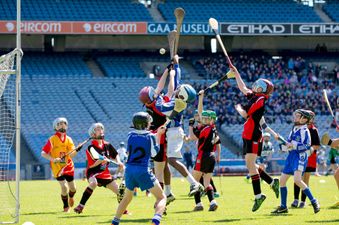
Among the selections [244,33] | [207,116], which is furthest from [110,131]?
[207,116]

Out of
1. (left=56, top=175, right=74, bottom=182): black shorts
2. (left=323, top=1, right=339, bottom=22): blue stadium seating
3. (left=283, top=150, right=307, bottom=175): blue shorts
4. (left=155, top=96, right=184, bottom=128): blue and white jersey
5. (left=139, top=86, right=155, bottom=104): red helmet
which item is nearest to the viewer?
(left=155, top=96, right=184, bottom=128): blue and white jersey

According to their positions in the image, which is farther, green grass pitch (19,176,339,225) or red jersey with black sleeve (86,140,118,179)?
red jersey with black sleeve (86,140,118,179)

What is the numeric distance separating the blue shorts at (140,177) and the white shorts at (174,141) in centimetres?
307

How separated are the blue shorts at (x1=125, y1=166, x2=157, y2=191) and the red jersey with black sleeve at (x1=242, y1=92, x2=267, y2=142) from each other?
3440 millimetres

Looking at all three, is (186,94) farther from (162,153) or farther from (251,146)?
(251,146)

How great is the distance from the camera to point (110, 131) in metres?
44.5

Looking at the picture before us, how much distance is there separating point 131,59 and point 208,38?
512cm

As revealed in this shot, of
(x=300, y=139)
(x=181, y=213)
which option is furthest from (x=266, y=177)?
(x=181, y=213)

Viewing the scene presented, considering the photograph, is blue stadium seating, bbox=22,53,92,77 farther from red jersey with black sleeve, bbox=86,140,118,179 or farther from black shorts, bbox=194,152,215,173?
red jersey with black sleeve, bbox=86,140,118,179

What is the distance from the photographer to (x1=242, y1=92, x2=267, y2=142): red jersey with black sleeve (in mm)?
15812

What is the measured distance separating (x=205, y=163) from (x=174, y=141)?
2096mm

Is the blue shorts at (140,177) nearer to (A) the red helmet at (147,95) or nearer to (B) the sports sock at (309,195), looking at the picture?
(A) the red helmet at (147,95)

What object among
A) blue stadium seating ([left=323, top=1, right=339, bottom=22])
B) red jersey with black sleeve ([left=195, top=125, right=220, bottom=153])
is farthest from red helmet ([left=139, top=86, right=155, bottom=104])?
blue stadium seating ([left=323, top=1, right=339, bottom=22])

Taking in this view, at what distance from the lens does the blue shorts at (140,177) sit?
42.4 feet
